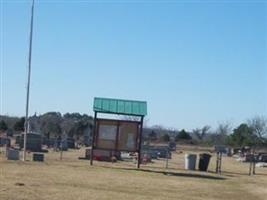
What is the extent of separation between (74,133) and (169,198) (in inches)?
3970

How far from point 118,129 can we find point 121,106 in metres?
1.31

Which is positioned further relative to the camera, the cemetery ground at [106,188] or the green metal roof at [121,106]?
the green metal roof at [121,106]

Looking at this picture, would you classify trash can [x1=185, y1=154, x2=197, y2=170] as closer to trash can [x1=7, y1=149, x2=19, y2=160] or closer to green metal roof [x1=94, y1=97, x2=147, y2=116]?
green metal roof [x1=94, y1=97, x2=147, y2=116]

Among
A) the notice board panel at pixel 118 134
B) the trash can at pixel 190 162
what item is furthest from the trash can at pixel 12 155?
the trash can at pixel 190 162

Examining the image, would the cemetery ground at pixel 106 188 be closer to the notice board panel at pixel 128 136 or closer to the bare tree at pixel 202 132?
the notice board panel at pixel 128 136

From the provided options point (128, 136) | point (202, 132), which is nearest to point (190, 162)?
point (128, 136)

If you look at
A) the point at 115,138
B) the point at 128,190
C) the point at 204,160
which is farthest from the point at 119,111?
the point at 128,190

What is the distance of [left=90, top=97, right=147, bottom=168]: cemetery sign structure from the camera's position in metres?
37.6

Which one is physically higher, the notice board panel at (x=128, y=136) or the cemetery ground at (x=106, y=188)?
the notice board panel at (x=128, y=136)

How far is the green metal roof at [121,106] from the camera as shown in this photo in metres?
37.4

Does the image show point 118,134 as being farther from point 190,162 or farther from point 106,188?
point 106,188

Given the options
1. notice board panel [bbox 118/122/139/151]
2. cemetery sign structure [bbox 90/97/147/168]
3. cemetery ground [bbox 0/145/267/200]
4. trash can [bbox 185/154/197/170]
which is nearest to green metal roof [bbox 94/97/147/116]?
cemetery sign structure [bbox 90/97/147/168]

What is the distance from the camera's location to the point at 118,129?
37.6 m

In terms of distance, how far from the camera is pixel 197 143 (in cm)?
13562
